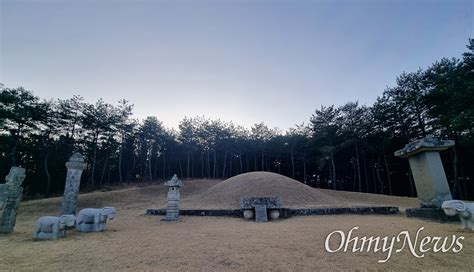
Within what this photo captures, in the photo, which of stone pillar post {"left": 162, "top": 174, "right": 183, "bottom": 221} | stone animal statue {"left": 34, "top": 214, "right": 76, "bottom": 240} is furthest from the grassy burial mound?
stone animal statue {"left": 34, "top": 214, "right": 76, "bottom": 240}

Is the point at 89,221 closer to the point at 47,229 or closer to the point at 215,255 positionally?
the point at 47,229

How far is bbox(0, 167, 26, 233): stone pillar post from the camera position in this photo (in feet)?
23.2

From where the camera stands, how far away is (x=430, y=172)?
28.8 feet

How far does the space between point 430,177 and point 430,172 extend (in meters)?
0.20

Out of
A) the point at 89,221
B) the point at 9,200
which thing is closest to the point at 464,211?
the point at 89,221

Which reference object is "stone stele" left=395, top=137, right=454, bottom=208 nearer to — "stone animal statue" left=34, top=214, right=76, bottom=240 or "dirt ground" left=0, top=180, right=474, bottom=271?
"dirt ground" left=0, top=180, right=474, bottom=271

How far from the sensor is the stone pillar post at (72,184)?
9.25m

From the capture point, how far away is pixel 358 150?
93.9ft

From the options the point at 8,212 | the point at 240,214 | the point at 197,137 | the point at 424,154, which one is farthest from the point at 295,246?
the point at 197,137

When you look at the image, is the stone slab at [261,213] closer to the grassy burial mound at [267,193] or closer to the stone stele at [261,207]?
the stone stele at [261,207]

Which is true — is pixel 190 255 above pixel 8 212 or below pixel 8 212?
below

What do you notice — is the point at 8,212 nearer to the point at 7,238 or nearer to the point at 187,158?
the point at 7,238

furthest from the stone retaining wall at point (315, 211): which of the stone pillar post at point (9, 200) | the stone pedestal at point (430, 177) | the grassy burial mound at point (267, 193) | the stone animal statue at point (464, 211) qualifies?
the stone pillar post at point (9, 200)

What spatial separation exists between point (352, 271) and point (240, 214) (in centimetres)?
843
